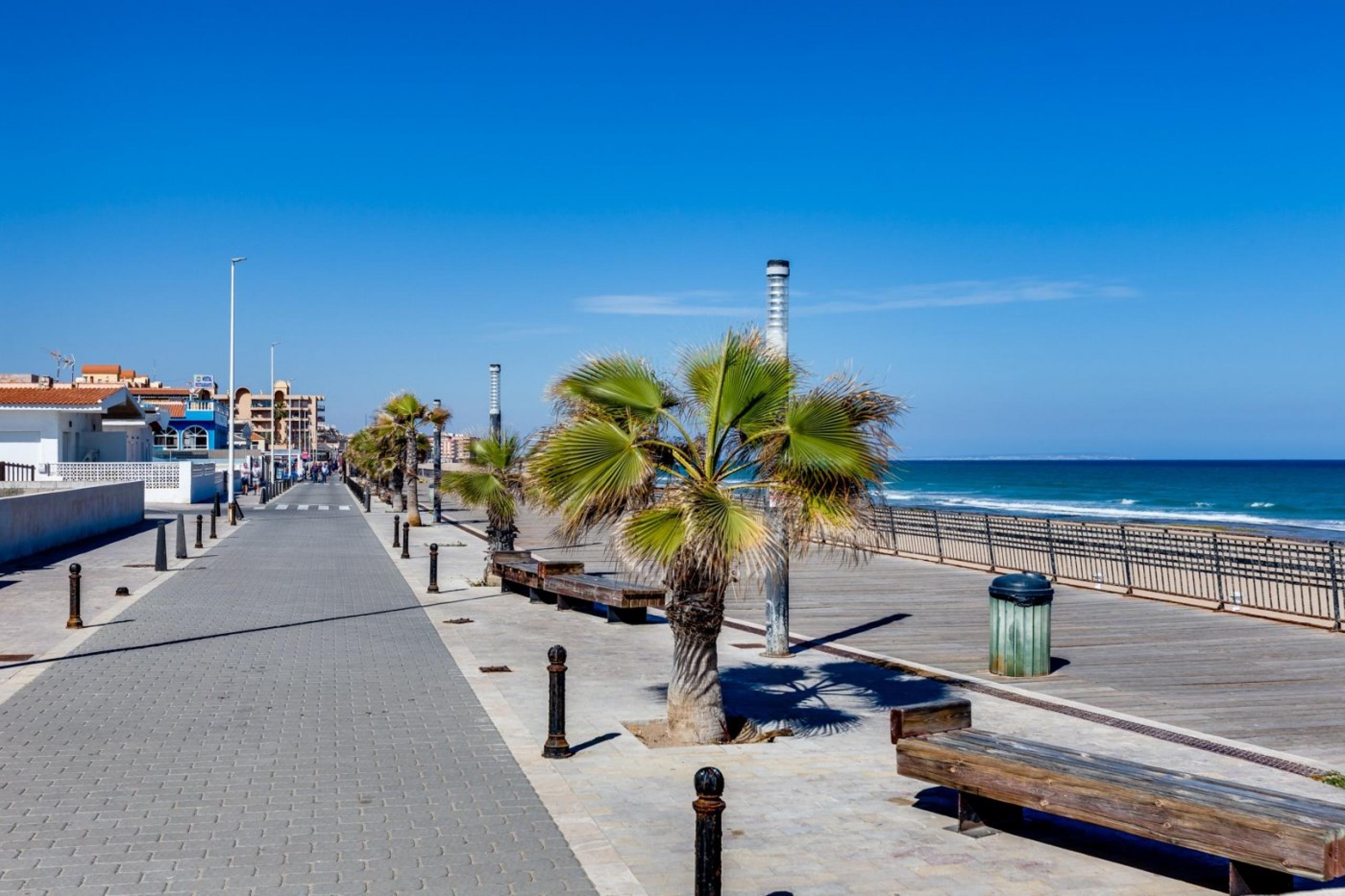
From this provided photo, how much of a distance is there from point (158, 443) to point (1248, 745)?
8928 centimetres

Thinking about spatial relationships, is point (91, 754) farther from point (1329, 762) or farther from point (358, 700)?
point (1329, 762)

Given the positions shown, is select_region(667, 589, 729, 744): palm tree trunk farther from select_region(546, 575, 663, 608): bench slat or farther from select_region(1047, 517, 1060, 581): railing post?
select_region(1047, 517, 1060, 581): railing post

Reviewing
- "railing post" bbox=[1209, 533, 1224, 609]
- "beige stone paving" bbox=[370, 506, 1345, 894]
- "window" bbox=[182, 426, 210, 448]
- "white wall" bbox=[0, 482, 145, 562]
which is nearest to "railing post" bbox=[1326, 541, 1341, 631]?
"railing post" bbox=[1209, 533, 1224, 609]

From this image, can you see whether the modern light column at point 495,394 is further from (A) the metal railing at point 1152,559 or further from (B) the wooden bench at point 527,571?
(A) the metal railing at point 1152,559

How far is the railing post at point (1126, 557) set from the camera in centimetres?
1964

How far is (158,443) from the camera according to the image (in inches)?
3447

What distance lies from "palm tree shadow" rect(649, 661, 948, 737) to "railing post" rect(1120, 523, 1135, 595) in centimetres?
842

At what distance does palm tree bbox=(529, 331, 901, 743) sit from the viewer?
852 cm

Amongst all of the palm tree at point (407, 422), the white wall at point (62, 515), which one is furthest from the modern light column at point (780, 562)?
the palm tree at point (407, 422)

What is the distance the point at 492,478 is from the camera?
19.4 m

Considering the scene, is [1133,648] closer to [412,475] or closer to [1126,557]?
[1126,557]

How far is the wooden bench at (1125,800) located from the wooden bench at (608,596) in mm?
7942

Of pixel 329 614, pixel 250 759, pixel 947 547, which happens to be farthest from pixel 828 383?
pixel 947 547

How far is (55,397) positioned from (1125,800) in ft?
163
